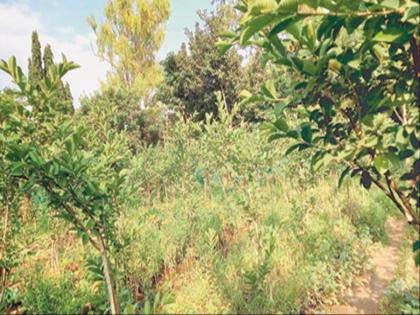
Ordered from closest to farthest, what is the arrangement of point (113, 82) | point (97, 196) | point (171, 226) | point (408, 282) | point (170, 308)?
point (97, 196), point (170, 308), point (408, 282), point (171, 226), point (113, 82)

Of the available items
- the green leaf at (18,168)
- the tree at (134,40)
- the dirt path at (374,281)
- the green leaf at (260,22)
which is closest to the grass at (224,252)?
the dirt path at (374,281)

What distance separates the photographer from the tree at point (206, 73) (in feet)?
50.0

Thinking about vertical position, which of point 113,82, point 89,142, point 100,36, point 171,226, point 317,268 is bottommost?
point 317,268

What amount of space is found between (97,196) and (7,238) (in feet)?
6.27

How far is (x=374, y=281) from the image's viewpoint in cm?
424

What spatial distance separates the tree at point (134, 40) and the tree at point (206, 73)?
6.92 meters

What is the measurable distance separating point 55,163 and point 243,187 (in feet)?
11.4

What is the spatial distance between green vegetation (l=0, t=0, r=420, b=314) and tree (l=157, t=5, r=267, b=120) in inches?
290

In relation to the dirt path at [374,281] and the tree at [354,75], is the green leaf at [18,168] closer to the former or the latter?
the tree at [354,75]

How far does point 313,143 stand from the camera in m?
1.61

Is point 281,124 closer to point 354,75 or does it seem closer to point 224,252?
point 354,75

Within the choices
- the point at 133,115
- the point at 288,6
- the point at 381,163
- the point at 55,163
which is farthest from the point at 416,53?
the point at 133,115

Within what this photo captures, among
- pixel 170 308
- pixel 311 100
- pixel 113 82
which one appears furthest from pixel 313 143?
pixel 113 82

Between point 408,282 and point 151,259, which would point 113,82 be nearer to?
point 151,259
